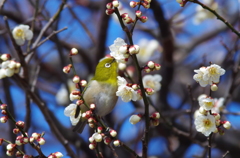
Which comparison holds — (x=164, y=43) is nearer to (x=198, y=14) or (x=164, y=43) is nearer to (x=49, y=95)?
(x=198, y=14)

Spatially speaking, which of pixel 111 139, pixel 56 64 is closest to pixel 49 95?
pixel 56 64

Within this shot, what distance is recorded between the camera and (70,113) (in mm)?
2070

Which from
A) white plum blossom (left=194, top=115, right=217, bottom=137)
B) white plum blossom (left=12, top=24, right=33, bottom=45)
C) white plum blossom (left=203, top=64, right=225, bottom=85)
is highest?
white plum blossom (left=12, top=24, right=33, bottom=45)

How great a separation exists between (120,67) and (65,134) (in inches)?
56.2

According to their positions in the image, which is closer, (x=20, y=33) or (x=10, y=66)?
(x=10, y=66)

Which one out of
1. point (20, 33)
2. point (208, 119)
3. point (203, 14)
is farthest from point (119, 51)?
point (203, 14)

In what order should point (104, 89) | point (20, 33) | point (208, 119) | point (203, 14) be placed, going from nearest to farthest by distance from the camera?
point (208, 119) < point (20, 33) < point (104, 89) < point (203, 14)

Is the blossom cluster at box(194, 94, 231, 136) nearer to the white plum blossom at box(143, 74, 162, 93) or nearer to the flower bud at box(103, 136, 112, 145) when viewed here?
the flower bud at box(103, 136, 112, 145)

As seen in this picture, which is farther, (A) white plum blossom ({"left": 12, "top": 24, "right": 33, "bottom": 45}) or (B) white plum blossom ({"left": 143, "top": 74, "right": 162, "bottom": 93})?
(B) white plum blossom ({"left": 143, "top": 74, "right": 162, "bottom": 93})

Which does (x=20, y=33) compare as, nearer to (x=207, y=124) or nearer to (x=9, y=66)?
(x=9, y=66)

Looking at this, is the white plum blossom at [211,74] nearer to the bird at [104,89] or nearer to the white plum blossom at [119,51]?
the white plum blossom at [119,51]

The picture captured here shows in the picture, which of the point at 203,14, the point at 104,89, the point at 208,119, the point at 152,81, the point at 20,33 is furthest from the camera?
the point at 203,14

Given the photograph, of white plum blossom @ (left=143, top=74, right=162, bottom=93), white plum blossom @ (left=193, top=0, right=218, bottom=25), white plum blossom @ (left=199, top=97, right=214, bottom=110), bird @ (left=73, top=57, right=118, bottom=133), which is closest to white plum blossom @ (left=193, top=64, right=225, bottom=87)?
white plum blossom @ (left=199, top=97, right=214, bottom=110)

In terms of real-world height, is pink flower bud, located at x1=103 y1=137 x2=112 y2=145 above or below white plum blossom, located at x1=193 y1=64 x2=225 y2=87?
below
